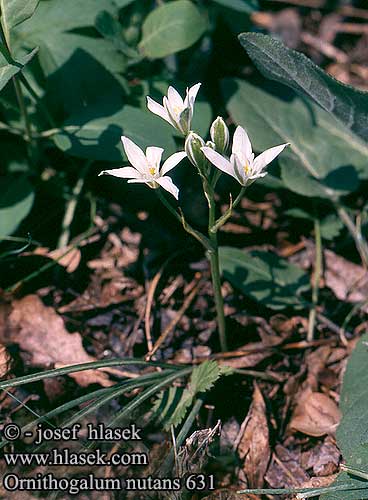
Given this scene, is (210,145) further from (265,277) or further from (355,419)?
(355,419)

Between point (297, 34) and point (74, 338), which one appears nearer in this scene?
point (74, 338)

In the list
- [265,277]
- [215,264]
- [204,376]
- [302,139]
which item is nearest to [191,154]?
[215,264]

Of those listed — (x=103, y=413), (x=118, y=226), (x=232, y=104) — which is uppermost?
(x=232, y=104)

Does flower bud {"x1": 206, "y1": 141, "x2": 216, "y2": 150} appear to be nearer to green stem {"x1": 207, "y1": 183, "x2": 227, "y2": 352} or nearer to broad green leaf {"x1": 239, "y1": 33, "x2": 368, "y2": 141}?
green stem {"x1": 207, "y1": 183, "x2": 227, "y2": 352}

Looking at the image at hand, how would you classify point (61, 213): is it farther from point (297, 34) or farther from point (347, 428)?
point (297, 34)

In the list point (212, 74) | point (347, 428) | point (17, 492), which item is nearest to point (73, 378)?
point (17, 492)

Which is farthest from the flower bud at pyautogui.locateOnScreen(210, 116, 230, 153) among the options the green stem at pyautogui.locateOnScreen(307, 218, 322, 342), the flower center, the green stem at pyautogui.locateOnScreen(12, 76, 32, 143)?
the green stem at pyautogui.locateOnScreen(307, 218, 322, 342)
